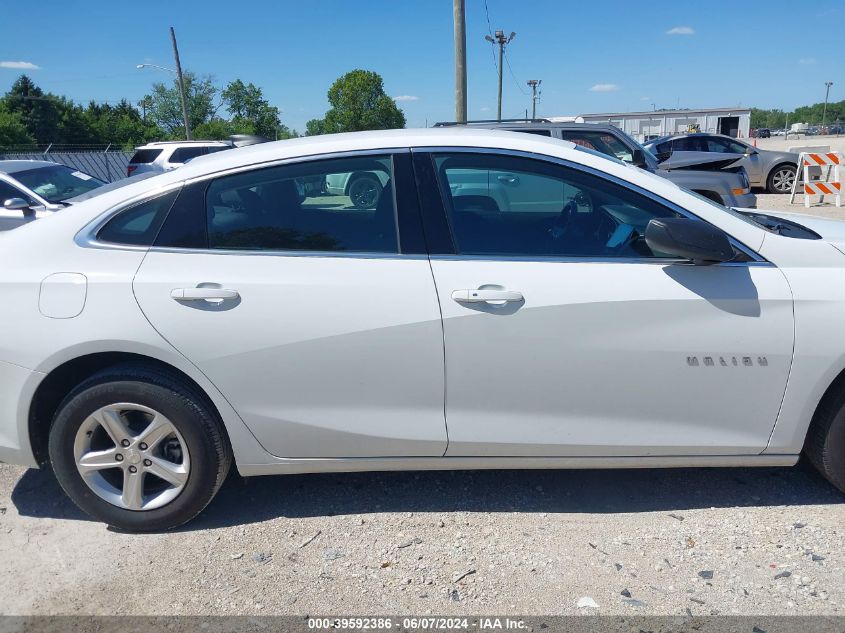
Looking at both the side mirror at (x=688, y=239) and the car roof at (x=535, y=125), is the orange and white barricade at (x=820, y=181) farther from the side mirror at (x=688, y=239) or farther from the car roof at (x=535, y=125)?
the side mirror at (x=688, y=239)

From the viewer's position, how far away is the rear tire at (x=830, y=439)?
111 inches

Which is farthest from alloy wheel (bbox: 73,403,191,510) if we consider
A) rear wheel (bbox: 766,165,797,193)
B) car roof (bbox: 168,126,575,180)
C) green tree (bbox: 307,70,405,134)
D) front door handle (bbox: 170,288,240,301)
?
green tree (bbox: 307,70,405,134)

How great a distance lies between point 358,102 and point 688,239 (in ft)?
243

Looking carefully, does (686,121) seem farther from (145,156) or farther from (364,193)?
(364,193)

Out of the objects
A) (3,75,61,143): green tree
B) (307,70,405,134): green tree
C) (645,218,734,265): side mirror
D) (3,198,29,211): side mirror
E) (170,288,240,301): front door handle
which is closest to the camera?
(645,218,734,265): side mirror

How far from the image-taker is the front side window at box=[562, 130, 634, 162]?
30.8 ft

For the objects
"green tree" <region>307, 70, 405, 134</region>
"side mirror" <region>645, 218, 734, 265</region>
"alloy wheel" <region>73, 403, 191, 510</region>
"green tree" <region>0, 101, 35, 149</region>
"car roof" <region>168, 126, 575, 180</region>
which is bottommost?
"alloy wheel" <region>73, 403, 191, 510</region>

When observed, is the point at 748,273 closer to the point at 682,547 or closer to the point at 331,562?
the point at 682,547

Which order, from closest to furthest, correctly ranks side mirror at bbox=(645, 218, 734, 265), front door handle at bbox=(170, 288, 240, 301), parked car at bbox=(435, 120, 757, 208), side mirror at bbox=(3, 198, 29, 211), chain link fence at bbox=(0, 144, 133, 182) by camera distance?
side mirror at bbox=(645, 218, 734, 265) < front door handle at bbox=(170, 288, 240, 301) < parked car at bbox=(435, 120, 757, 208) < side mirror at bbox=(3, 198, 29, 211) < chain link fence at bbox=(0, 144, 133, 182)

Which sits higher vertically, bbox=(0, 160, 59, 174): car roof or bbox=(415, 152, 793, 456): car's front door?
bbox=(0, 160, 59, 174): car roof

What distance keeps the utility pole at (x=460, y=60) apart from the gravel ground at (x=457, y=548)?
1099 cm

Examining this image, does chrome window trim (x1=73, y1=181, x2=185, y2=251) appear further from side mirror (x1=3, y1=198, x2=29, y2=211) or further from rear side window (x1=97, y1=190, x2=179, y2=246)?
side mirror (x1=3, y1=198, x2=29, y2=211)

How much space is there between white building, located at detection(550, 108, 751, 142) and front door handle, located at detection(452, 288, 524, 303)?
135ft

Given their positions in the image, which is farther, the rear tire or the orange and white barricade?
the orange and white barricade
